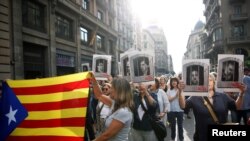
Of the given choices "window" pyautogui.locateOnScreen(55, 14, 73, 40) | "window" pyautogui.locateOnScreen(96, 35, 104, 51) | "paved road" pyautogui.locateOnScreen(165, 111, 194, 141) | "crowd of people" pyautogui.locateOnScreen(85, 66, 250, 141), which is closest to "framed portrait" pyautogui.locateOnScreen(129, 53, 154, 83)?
"crowd of people" pyautogui.locateOnScreen(85, 66, 250, 141)

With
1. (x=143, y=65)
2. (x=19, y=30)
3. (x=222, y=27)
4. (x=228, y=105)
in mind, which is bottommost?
(x=228, y=105)

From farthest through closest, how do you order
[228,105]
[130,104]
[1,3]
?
[1,3]
[228,105]
[130,104]

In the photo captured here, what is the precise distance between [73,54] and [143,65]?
658 inches

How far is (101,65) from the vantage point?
28.7 ft

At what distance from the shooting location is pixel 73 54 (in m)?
22.1

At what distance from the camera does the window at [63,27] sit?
65.2 feet

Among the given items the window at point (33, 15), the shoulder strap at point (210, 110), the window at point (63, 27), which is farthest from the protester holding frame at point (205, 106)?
the window at point (63, 27)

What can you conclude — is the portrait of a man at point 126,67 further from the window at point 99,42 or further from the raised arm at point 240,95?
the window at point 99,42

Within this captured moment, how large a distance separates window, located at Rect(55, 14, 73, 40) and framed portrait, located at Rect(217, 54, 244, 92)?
15529 millimetres

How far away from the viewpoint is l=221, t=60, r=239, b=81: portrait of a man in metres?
5.22

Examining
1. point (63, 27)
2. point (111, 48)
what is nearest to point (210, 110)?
point (63, 27)

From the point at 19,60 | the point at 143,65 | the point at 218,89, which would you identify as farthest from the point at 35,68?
the point at 218,89

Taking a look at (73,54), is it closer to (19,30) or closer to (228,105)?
(19,30)

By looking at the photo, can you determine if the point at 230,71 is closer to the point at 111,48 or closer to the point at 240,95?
the point at 240,95
